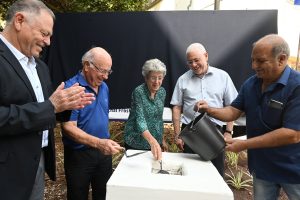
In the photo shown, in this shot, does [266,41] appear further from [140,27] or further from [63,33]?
[63,33]

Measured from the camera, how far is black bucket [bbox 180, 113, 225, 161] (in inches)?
63.1

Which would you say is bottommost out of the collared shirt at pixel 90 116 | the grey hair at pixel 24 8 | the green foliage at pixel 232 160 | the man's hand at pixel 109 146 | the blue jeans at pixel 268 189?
the green foliage at pixel 232 160

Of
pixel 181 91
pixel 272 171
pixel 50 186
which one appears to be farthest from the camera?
pixel 50 186

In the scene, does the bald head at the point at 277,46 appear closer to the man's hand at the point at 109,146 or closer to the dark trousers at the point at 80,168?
the man's hand at the point at 109,146

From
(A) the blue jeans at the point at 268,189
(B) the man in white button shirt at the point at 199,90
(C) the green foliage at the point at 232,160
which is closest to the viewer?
Answer: (A) the blue jeans at the point at 268,189

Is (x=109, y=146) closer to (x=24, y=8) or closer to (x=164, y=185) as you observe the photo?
(x=164, y=185)

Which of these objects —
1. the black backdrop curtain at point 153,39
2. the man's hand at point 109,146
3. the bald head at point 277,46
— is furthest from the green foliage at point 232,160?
the man's hand at point 109,146

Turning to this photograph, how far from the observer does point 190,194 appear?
4.48ft

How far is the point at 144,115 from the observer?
2.20m

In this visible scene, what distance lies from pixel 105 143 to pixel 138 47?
214 centimetres

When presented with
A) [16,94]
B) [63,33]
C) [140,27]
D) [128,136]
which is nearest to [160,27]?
[140,27]

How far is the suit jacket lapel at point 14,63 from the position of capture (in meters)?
1.39

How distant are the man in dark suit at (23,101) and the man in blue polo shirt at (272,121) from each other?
1020 mm

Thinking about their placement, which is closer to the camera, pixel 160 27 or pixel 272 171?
pixel 272 171
